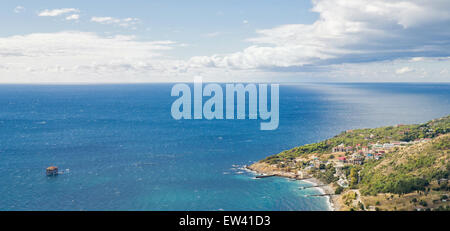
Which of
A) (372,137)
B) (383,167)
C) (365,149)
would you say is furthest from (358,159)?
(372,137)

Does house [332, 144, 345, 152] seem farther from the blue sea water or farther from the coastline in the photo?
the coastline

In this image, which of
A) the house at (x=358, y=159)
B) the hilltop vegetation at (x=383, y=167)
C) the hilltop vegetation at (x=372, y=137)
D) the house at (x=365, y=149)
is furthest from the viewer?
the hilltop vegetation at (x=372, y=137)

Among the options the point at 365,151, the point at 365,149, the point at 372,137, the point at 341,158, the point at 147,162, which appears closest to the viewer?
the point at 341,158

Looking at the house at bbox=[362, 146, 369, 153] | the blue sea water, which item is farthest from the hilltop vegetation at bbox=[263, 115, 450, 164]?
the blue sea water

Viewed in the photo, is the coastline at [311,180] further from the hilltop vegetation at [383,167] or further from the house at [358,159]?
the house at [358,159]

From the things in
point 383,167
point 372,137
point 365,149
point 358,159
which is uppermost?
point 372,137

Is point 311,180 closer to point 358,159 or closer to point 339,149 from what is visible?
point 358,159

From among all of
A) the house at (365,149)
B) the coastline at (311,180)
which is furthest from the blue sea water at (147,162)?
the house at (365,149)

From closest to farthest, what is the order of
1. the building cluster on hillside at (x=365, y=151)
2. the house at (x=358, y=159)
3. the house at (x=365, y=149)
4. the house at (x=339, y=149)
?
1. the house at (x=358, y=159)
2. the building cluster on hillside at (x=365, y=151)
3. the house at (x=365, y=149)
4. the house at (x=339, y=149)

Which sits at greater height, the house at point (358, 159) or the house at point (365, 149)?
the house at point (365, 149)
